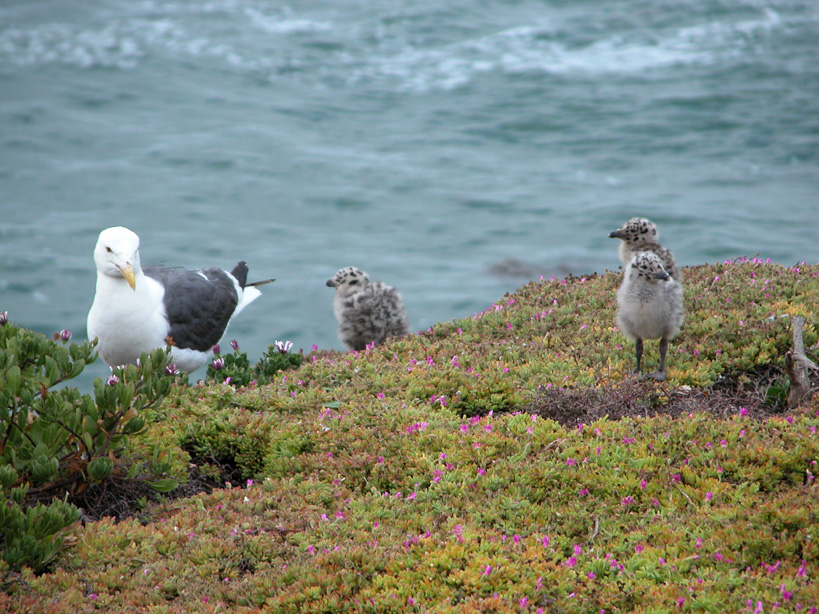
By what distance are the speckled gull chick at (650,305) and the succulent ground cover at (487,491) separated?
0.38 m

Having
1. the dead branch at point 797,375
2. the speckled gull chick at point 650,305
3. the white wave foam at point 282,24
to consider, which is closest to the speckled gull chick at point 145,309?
the speckled gull chick at point 650,305

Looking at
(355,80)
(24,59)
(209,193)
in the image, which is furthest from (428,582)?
(24,59)

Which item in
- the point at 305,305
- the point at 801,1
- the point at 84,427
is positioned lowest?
the point at 305,305

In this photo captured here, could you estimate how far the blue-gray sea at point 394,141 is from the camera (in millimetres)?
23453

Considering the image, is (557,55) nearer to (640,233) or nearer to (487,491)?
(640,233)

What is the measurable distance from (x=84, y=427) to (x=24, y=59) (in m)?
33.1

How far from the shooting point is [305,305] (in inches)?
874

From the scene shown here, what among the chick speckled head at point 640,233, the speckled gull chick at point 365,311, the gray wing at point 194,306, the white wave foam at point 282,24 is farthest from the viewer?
the white wave foam at point 282,24

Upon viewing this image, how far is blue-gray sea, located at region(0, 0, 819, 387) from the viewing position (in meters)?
23.5

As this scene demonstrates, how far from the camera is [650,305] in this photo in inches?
307

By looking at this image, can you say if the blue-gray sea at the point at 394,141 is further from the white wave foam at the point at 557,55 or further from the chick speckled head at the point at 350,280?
the chick speckled head at the point at 350,280

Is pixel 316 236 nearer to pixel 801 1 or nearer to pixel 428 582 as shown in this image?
pixel 428 582

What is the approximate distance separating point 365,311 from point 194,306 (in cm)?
241

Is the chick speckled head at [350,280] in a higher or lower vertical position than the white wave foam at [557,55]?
lower
